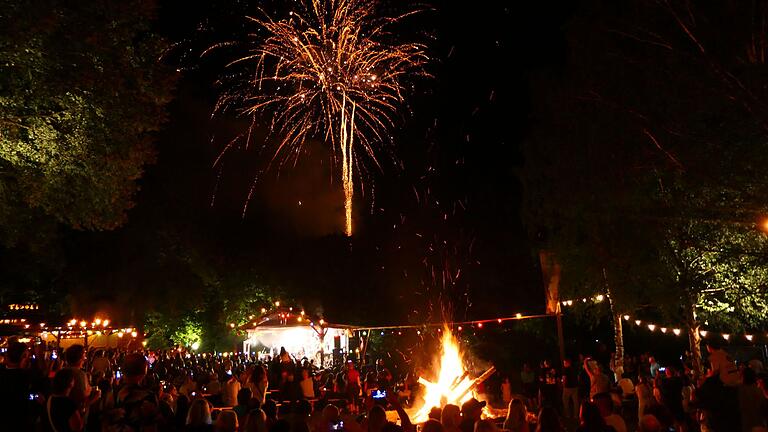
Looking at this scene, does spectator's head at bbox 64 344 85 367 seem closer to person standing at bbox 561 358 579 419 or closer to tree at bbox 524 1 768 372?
person standing at bbox 561 358 579 419

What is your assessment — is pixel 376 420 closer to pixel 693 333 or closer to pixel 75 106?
pixel 75 106

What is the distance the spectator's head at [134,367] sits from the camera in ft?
16.1

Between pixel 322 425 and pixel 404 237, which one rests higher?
pixel 404 237

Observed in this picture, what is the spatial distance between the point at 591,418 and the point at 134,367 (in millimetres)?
4208

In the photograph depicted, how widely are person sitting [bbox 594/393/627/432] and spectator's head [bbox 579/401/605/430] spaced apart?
2.11 ft

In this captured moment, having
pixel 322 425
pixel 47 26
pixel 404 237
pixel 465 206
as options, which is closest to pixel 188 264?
pixel 404 237

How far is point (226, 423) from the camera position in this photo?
6.15 metres

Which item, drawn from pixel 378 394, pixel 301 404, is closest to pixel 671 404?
pixel 378 394

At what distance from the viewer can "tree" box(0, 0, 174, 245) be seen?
484 inches

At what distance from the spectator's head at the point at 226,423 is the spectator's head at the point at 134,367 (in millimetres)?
1413

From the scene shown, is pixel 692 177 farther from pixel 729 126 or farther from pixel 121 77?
pixel 121 77

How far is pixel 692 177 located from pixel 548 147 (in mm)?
6620

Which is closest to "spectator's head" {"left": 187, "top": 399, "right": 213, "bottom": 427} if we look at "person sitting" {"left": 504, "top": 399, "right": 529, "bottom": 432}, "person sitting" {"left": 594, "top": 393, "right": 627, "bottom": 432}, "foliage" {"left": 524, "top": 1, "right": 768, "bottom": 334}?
"person sitting" {"left": 504, "top": 399, "right": 529, "bottom": 432}

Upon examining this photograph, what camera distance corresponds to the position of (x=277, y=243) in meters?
34.6
